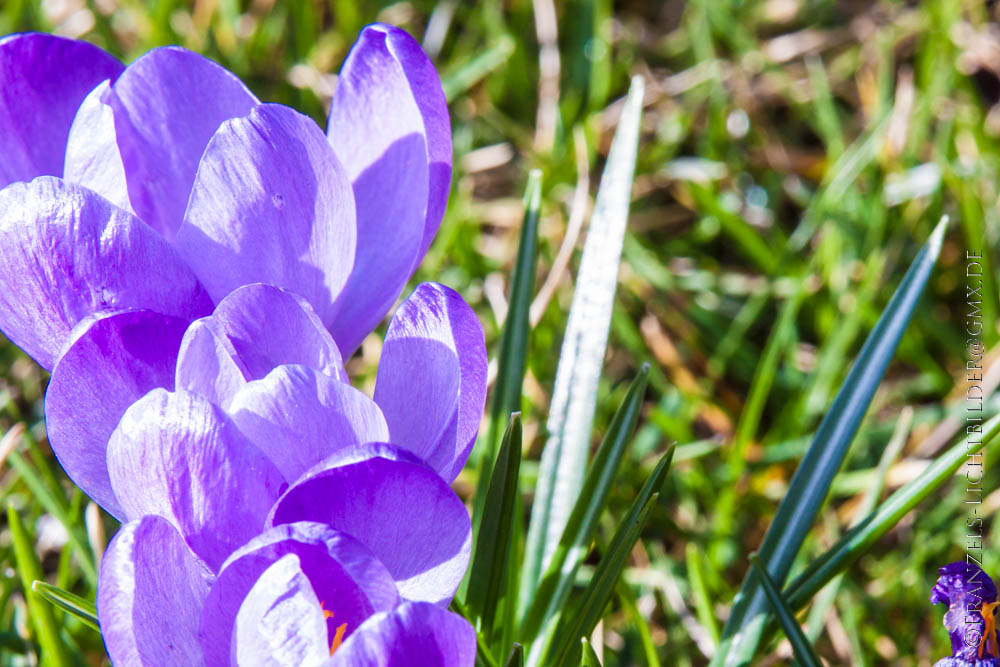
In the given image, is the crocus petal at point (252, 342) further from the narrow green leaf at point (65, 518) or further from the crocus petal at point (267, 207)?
the narrow green leaf at point (65, 518)

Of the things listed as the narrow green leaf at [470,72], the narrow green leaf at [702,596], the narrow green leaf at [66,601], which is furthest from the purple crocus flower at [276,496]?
the narrow green leaf at [470,72]

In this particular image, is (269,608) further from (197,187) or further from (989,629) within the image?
(989,629)

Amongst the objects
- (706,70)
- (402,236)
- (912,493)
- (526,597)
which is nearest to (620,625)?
(526,597)

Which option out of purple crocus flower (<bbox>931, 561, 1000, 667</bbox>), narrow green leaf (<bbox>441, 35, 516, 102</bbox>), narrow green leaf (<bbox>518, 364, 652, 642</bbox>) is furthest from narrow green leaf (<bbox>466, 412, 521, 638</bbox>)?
narrow green leaf (<bbox>441, 35, 516, 102</bbox>)

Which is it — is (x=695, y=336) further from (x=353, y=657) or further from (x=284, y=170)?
(x=353, y=657)

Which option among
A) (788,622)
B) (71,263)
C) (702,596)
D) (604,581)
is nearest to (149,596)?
(71,263)

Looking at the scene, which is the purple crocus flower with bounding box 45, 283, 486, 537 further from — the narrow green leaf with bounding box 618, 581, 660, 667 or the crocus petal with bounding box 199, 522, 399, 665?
the narrow green leaf with bounding box 618, 581, 660, 667
